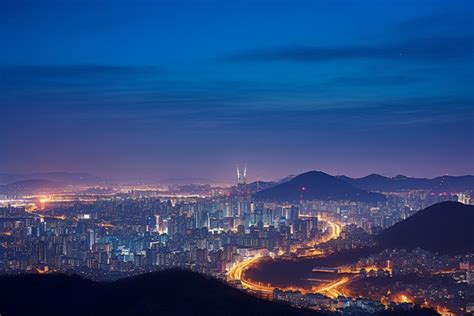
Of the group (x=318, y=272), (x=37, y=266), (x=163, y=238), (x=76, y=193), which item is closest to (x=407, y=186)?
(x=76, y=193)

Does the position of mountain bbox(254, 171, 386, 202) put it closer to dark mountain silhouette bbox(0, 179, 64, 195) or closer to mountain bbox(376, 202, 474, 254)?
dark mountain silhouette bbox(0, 179, 64, 195)

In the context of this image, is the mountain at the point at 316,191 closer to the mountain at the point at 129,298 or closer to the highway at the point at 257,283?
the highway at the point at 257,283

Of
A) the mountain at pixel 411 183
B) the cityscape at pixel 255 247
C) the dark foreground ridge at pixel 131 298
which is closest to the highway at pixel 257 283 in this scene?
the cityscape at pixel 255 247

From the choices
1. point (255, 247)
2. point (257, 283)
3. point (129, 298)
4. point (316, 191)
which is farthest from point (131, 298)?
point (316, 191)

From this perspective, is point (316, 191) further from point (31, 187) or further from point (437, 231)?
point (437, 231)

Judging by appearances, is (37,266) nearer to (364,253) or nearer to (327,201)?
(364,253)
